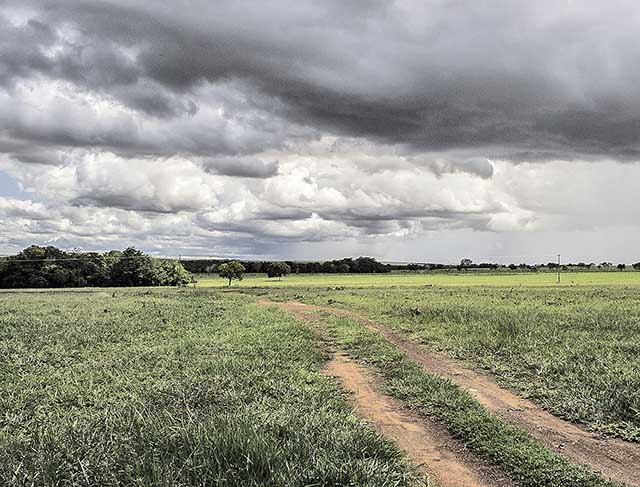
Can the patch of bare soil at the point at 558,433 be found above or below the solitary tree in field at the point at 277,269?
below

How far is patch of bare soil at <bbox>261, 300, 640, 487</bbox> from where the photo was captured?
244 inches

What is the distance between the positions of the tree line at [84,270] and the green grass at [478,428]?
82.6 meters

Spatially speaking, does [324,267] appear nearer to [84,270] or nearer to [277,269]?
[277,269]

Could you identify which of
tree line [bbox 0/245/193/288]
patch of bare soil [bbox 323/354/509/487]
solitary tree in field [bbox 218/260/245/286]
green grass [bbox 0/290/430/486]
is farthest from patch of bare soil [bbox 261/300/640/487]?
tree line [bbox 0/245/193/288]

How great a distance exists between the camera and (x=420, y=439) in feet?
23.2

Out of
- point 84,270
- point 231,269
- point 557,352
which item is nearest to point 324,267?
point 231,269

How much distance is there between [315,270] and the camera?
11994cm

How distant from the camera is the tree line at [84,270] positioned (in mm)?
81750

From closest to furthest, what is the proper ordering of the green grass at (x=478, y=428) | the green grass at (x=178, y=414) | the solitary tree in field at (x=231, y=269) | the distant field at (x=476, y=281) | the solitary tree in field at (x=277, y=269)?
the green grass at (x=178, y=414)
the green grass at (x=478, y=428)
the distant field at (x=476, y=281)
the solitary tree in field at (x=231, y=269)
the solitary tree in field at (x=277, y=269)

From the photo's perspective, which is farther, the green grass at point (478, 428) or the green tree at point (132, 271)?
the green tree at point (132, 271)

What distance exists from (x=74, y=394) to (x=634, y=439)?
9.32 meters

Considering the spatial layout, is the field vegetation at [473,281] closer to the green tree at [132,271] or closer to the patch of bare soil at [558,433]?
the green tree at [132,271]

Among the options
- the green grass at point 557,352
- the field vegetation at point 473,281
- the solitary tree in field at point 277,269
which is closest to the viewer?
the green grass at point 557,352

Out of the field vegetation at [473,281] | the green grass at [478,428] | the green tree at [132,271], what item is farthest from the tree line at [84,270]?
the green grass at [478,428]
